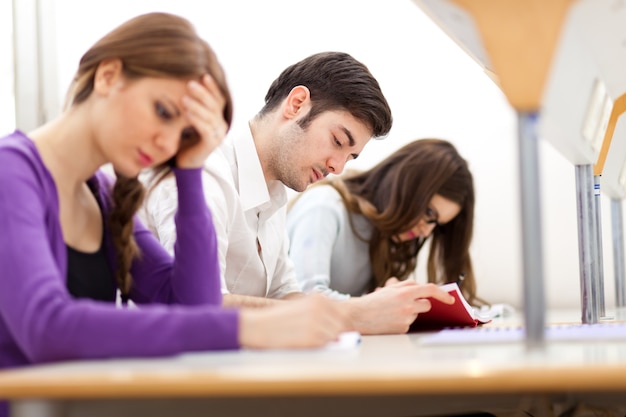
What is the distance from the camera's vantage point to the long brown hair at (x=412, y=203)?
8.54 ft

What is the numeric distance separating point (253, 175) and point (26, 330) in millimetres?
1173

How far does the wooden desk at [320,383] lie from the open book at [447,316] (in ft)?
2.23

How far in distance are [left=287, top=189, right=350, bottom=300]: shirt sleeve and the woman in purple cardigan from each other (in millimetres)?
1095

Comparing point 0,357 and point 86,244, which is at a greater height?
point 86,244

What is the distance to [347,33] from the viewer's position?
3160mm

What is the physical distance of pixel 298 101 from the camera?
2.02 meters

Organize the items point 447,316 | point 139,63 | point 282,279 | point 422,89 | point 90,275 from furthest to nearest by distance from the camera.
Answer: point 422,89 < point 282,279 < point 447,316 < point 90,275 < point 139,63

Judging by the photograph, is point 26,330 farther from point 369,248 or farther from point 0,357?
point 369,248

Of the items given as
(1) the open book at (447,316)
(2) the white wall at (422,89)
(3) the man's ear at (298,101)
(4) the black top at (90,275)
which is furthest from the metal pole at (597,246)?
(2) the white wall at (422,89)

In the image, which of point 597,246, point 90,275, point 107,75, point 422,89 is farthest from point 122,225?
point 422,89

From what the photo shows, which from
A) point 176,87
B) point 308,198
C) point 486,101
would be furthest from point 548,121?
point 486,101

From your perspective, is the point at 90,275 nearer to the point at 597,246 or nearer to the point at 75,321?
the point at 75,321

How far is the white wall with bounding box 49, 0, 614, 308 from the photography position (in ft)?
10.2

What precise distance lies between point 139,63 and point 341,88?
3.16 feet
